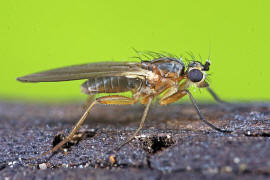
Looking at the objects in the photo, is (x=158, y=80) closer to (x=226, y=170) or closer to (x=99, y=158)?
(x=99, y=158)

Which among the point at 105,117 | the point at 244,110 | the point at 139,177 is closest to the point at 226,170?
the point at 139,177

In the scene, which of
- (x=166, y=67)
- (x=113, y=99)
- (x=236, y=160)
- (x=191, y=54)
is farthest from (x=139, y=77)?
(x=236, y=160)

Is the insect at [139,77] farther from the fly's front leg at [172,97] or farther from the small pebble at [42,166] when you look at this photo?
the small pebble at [42,166]

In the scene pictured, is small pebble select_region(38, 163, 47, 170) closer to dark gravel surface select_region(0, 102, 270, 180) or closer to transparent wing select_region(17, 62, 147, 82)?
dark gravel surface select_region(0, 102, 270, 180)

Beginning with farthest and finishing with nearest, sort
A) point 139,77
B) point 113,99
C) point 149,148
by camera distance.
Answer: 1. point 139,77
2. point 113,99
3. point 149,148

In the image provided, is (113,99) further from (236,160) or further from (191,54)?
(236,160)

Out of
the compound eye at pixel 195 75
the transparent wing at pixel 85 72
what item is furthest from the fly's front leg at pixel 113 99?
the compound eye at pixel 195 75
